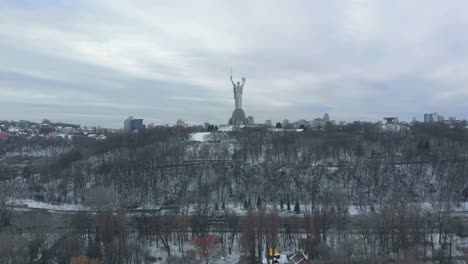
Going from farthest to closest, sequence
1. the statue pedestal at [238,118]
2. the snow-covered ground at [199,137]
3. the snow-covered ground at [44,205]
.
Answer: the statue pedestal at [238,118] → the snow-covered ground at [199,137] → the snow-covered ground at [44,205]

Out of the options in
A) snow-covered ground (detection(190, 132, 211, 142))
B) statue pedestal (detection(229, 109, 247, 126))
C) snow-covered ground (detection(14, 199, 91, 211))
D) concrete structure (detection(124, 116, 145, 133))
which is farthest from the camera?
concrete structure (detection(124, 116, 145, 133))

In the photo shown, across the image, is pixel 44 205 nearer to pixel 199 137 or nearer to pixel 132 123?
pixel 199 137

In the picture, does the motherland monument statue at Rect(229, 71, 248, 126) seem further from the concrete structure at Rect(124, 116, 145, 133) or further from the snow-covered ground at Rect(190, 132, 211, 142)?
the concrete structure at Rect(124, 116, 145, 133)

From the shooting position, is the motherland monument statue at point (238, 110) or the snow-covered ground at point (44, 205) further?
the motherland monument statue at point (238, 110)

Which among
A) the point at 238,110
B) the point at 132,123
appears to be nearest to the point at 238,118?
the point at 238,110

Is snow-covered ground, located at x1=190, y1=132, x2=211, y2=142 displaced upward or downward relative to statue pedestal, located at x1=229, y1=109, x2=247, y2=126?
downward

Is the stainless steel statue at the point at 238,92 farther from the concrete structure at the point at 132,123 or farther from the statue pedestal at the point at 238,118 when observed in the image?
the concrete structure at the point at 132,123

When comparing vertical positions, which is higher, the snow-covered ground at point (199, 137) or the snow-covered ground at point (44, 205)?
the snow-covered ground at point (199, 137)

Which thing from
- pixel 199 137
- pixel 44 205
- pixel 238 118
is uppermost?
pixel 238 118

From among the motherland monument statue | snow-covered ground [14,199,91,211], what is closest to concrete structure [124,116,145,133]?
the motherland monument statue

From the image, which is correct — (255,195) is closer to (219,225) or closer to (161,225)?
(219,225)

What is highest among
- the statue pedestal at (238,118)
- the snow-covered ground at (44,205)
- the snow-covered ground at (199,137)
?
the statue pedestal at (238,118)

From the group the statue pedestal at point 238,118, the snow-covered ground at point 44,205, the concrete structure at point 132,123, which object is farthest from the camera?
the concrete structure at point 132,123

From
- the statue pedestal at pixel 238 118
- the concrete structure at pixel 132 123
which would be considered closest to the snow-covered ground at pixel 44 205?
the statue pedestal at pixel 238 118
